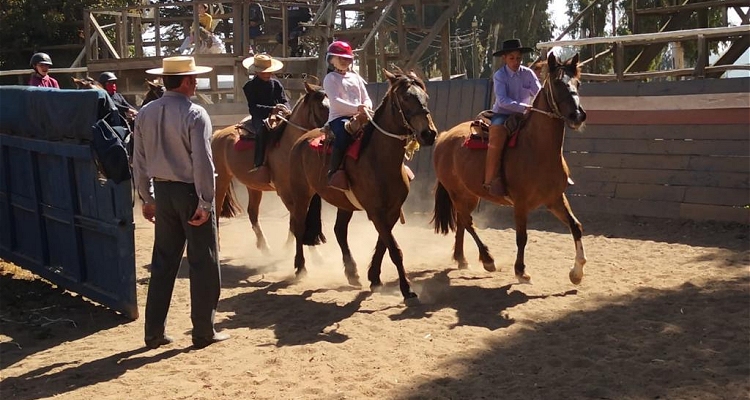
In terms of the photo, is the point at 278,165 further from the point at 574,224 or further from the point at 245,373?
the point at 245,373

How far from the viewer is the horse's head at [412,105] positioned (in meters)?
8.13

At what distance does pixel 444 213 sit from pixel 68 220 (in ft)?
14.1

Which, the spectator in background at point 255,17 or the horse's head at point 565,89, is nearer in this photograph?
the horse's head at point 565,89

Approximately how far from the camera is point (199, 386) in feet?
20.1

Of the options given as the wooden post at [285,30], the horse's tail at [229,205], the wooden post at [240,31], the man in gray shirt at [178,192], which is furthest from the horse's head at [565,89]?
the wooden post at [240,31]

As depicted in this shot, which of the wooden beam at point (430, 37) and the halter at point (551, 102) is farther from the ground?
the wooden beam at point (430, 37)

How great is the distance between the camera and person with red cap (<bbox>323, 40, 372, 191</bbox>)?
9.03 metres

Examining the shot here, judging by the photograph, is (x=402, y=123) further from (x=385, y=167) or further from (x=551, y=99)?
(x=551, y=99)

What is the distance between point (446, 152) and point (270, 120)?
7.31ft

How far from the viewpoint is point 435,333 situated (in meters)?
7.36

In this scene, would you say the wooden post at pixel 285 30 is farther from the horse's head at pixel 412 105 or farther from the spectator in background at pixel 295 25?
the horse's head at pixel 412 105

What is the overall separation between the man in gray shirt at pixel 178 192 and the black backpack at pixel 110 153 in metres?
0.54

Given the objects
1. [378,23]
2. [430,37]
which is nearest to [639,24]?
[430,37]

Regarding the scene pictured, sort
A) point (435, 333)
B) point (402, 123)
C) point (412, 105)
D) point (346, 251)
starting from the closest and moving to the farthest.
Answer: point (435, 333), point (412, 105), point (402, 123), point (346, 251)
